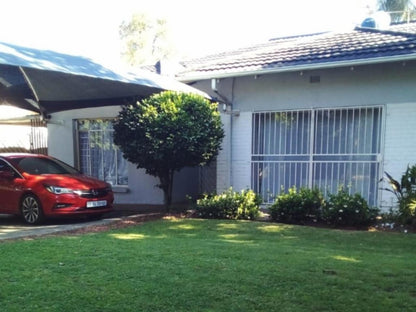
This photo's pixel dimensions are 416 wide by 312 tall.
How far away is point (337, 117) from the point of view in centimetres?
957

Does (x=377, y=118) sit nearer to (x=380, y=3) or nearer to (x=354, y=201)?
(x=354, y=201)

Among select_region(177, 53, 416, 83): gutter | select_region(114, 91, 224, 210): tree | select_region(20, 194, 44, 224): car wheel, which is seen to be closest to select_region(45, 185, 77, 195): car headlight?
select_region(20, 194, 44, 224): car wheel

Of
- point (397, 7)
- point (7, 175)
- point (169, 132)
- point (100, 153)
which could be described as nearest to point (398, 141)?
point (169, 132)

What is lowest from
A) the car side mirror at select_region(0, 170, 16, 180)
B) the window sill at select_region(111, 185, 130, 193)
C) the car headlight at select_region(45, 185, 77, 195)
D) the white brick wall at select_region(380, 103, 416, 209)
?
the window sill at select_region(111, 185, 130, 193)

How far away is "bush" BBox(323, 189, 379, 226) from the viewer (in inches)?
310

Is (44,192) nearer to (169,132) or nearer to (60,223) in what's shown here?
(60,223)

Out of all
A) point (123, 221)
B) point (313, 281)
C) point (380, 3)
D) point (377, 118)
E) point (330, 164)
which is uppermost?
point (380, 3)

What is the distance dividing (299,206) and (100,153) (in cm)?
707

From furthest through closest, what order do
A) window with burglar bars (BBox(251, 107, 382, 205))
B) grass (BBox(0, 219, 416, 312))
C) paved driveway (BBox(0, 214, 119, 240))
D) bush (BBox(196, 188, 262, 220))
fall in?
window with burglar bars (BBox(251, 107, 382, 205)) → bush (BBox(196, 188, 262, 220)) → paved driveway (BBox(0, 214, 119, 240)) → grass (BBox(0, 219, 416, 312))

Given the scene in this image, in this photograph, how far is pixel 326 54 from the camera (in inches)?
372

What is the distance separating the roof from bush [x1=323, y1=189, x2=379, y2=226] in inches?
118

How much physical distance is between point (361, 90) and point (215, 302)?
7142 mm

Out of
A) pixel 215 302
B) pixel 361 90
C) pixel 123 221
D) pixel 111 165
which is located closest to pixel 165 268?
pixel 215 302

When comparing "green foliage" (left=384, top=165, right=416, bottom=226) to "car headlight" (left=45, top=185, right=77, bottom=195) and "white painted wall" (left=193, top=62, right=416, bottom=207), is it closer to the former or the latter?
"white painted wall" (left=193, top=62, right=416, bottom=207)
